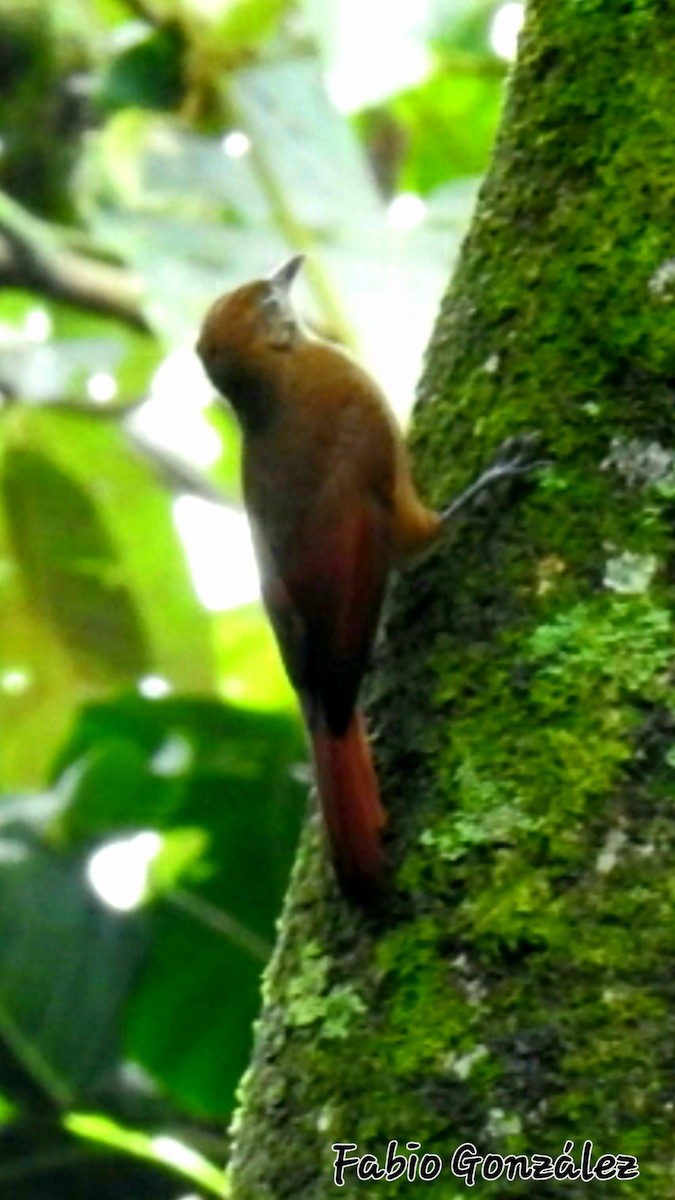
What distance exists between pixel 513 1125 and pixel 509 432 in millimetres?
711

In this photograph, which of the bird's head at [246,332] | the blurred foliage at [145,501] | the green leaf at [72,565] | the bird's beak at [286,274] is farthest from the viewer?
the green leaf at [72,565]

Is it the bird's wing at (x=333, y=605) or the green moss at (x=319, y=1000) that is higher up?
the bird's wing at (x=333, y=605)

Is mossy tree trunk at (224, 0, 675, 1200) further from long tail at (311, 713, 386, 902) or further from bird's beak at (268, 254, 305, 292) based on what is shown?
bird's beak at (268, 254, 305, 292)

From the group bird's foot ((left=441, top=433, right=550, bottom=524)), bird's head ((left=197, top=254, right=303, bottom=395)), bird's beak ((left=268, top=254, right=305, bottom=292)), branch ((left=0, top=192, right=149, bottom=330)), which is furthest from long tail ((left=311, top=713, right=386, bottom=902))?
branch ((left=0, top=192, right=149, bottom=330))

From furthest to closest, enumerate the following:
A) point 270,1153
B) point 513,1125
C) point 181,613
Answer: point 181,613
point 270,1153
point 513,1125

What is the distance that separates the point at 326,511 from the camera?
2.41 metres

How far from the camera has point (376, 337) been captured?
330cm

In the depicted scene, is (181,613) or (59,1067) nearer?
(59,1067)

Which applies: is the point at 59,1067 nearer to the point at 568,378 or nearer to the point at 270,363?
the point at 270,363

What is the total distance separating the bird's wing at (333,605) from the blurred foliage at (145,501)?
87 centimetres

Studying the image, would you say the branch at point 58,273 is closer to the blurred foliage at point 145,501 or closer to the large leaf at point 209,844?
the blurred foliage at point 145,501

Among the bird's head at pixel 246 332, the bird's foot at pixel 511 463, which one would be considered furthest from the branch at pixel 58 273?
the bird's foot at pixel 511 463

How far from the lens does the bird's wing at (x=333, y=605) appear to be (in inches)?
85.1

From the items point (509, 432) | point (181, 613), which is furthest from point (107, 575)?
point (509, 432)
